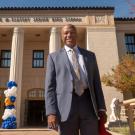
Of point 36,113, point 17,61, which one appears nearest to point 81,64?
point 17,61

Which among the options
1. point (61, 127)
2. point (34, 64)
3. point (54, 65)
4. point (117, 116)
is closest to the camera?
point (61, 127)

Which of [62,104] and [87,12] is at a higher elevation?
[87,12]

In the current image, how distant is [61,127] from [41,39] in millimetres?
24983

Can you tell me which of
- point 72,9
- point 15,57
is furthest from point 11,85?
point 72,9

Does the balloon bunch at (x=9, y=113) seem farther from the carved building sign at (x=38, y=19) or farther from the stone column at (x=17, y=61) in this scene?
the carved building sign at (x=38, y=19)

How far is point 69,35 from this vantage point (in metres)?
3.42

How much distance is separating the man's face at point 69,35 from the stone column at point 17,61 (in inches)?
766

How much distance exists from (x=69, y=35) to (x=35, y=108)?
22974 millimetres

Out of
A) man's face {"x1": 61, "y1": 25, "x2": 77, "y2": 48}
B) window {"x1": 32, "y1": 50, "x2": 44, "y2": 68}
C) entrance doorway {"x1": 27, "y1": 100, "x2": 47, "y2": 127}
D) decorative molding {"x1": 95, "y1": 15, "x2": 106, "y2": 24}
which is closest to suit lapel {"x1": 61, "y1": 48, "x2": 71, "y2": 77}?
man's face {"x1": 61, "y1": 25, "x2": 77, "y2": 48}

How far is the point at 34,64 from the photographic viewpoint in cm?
2734

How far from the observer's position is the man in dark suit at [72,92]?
3020 millimetres

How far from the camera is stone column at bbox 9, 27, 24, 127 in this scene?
22.5 m

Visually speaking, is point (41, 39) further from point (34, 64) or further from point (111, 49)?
point (111, 49)

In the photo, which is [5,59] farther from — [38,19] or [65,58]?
[65,58]
